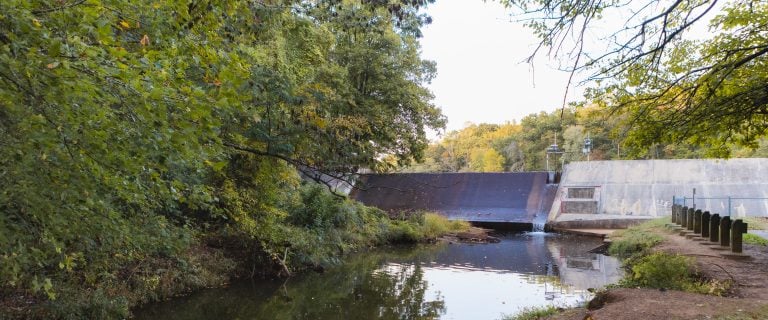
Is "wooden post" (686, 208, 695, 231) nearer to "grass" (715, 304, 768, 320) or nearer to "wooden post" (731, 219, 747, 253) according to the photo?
"wooden post" (731, 219, 747, 253)

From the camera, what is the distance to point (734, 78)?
7.25 meters

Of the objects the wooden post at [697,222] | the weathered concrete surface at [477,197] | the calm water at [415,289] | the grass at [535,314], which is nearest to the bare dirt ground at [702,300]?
the grass at [535,314]

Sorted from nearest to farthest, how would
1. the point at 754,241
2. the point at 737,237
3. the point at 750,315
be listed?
the point at 750,315 → the point at 737,237 → the point at 754,241

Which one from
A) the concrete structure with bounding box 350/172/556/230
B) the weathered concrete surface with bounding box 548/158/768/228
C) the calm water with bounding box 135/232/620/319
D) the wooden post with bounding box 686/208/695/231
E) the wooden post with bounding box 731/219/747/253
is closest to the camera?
the calm water with bounding box 135/232/620/319

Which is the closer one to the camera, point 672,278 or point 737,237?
point 672,278

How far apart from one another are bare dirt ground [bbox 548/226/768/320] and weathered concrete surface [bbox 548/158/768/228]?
1316 centimetres

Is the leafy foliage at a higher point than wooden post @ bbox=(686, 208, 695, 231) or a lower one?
higher

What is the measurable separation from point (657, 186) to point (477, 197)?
308 inches

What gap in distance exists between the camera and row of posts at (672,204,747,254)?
934 centimetres

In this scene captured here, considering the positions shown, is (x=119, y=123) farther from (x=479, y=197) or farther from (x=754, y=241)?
(x=479, y=197)

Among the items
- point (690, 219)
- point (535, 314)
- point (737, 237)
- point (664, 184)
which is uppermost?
point (664, 184)

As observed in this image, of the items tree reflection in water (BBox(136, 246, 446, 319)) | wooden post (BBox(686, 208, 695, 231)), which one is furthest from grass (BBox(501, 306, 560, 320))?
wooden post (BBox(686, 208, 695, 231))

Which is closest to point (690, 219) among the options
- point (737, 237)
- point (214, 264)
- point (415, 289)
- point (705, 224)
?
point (705, 224)

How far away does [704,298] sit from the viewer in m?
6.05
